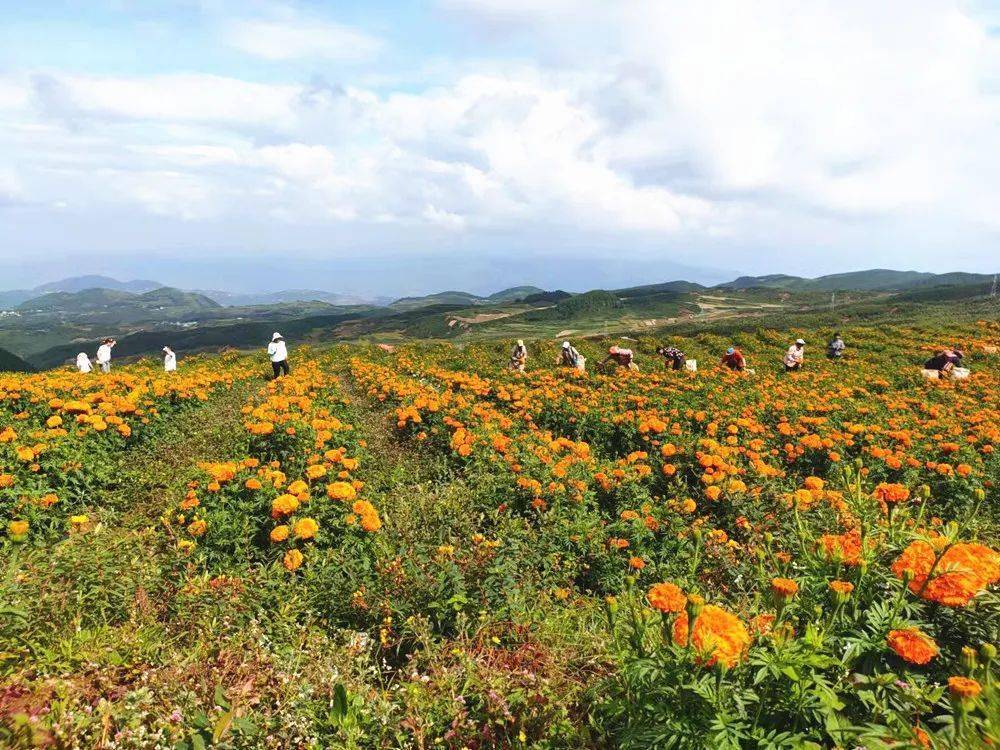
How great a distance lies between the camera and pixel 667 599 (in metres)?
2.68

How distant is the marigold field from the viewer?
7.83 feet

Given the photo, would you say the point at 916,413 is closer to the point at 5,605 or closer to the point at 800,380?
the point at 800,380

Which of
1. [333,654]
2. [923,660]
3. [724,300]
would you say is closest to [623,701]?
[923,660]

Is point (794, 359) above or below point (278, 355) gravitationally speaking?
below

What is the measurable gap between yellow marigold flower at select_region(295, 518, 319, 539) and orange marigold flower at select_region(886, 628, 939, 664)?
4.30 m

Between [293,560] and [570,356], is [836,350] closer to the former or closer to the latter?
[570,356]

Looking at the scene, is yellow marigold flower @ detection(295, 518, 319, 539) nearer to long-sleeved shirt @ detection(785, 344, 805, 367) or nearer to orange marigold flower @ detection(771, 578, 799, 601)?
A: orange marigold flower @ detection(771, 578, 799, 601)

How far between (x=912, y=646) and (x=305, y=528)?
4.41 meters

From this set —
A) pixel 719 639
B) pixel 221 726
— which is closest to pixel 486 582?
pixel 221 726

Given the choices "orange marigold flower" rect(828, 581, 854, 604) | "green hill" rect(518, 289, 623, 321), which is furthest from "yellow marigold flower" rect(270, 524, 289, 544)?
"green hill" rect(518, 289, 623, 321)

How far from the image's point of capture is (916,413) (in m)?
10.8

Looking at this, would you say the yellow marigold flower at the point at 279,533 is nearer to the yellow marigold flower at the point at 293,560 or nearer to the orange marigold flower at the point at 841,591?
the yellow marigold flower at the point at 293,560

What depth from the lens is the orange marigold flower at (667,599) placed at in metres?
2.66

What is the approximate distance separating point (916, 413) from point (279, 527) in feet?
41.5
